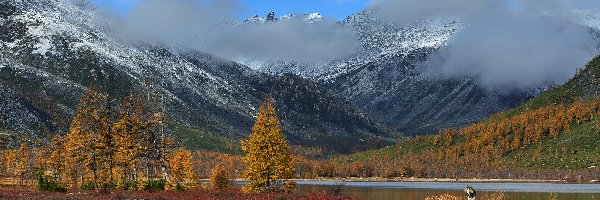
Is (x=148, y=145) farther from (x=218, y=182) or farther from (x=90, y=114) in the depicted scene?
(x=218, y=182)

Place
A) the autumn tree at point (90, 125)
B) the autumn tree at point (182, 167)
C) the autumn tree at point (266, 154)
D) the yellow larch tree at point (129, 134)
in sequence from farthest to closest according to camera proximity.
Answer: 1. the autumn tree at point (182, 167)
2. the yellow larch tree at point (129, 134)
3. the autumn tree at point (266, 154)
4. the autumn tree at point (90, 125)

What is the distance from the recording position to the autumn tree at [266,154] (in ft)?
230

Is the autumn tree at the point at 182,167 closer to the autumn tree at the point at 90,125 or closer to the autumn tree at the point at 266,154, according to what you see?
the autumn tree at the point at 90,125

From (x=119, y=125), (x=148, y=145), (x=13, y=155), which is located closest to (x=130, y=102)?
(x=119, y=125)

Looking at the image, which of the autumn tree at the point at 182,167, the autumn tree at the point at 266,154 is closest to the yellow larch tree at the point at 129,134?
the autumn tree at the point at 266,154

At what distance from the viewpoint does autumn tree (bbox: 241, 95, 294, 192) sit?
70125 mm

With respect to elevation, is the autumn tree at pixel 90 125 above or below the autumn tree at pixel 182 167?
above

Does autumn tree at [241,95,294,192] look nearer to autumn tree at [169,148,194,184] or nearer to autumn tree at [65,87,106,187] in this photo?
autumn tree at [65,87,106,187]

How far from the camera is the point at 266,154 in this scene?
70625 mm

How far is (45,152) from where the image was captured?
18500cm

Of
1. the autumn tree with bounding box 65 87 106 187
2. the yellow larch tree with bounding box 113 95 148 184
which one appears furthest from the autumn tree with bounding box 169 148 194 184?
the autumn tree with bounding box 65 87 106 187

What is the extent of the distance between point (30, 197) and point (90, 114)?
86.3 ft

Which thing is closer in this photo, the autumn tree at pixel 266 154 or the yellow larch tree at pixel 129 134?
the autumn tree at pixel 266 154

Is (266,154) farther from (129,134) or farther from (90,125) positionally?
(90,125)
